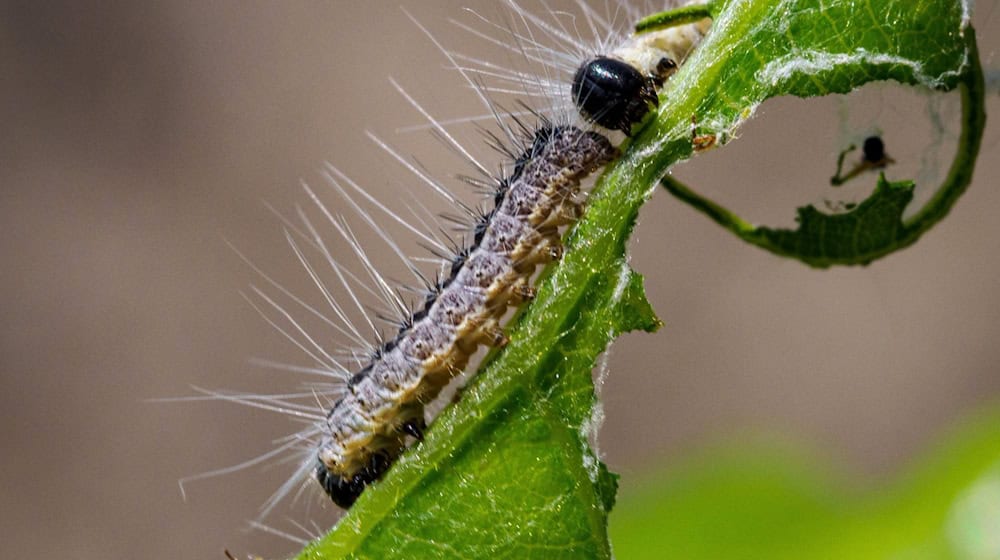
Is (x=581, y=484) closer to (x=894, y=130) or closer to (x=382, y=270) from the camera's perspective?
(x=894, y=130)

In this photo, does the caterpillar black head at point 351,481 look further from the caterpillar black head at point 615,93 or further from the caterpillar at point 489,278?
the caterpillar black head at point 615,93

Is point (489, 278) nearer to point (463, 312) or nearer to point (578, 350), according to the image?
point (463, 312)

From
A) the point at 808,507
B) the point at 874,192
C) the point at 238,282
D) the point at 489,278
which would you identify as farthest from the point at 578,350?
the point at 238,282

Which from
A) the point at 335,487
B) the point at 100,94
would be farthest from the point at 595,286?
the point at 100,94

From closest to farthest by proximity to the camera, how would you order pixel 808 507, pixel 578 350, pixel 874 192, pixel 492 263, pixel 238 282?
1. pixel 578 350
2. pixel 874 192
3. pixel 492 263
4. pixel 808 507
5. pixel 238 282

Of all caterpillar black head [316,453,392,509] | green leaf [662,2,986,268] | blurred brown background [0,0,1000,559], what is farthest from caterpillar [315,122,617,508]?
blurred brown background [0,0,1000,559]

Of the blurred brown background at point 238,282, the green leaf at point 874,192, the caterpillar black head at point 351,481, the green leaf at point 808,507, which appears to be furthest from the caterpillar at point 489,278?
the blurred brown background at point 238,282
